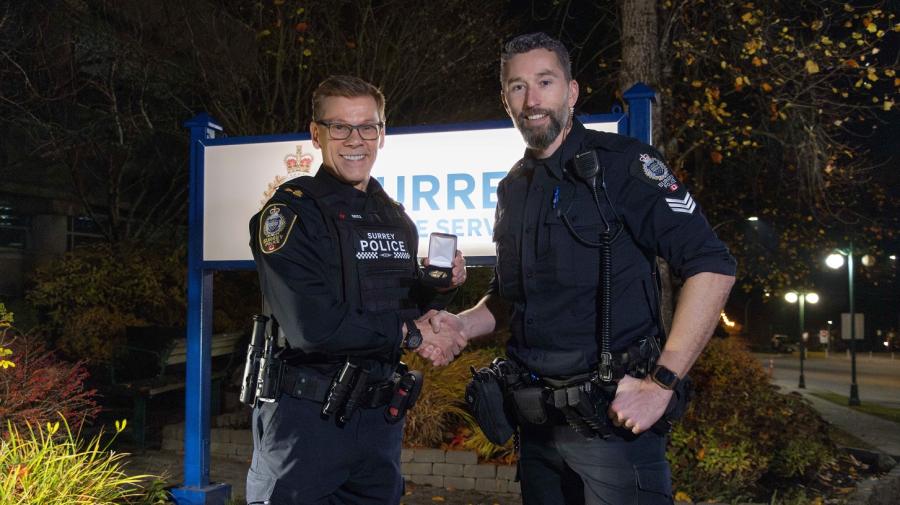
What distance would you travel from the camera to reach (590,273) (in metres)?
2.61

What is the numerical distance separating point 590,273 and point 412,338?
2.89 feet

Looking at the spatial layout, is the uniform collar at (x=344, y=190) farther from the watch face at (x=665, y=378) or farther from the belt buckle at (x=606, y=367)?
Answer: the watch face at (x=665, y=378)

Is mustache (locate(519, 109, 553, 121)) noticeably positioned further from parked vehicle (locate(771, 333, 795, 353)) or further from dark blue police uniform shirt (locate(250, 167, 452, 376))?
parked vehicle (locate(771, 333, 795, 353))

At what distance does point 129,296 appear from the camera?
12195mm

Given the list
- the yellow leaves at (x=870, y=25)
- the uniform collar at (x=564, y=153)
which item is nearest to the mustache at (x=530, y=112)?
the uniform collar at (x=564, y=153)

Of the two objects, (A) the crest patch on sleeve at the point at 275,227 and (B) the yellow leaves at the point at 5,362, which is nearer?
(A) the crest patch on sleeve at the point at 275,227

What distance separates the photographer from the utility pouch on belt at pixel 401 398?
10.5ft

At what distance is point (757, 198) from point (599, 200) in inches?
637

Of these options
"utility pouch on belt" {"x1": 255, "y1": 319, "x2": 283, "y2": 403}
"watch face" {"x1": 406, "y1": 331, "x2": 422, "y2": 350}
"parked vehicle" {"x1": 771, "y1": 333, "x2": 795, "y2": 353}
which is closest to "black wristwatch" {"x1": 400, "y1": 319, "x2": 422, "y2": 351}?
"watch face" {"x1": 406, "y1": 331, "x2": 422, "y2": 350}

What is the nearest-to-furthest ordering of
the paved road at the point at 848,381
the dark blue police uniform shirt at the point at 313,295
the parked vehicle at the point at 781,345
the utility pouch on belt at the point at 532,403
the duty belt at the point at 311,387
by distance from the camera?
the utility pouch on belt at the point at 532,403, the dark blue police uniform shirt at the point at 313,295, the duty belt at the point at 311,387, the paved road at the point at 848,381, the parked vehicle at the point at 781,345

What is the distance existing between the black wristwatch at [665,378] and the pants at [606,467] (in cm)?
25

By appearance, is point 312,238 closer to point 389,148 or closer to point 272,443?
point 272,443

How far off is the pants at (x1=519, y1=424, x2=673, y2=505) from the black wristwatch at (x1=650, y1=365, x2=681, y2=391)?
248 mm

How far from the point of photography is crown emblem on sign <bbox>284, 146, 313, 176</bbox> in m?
5.72
